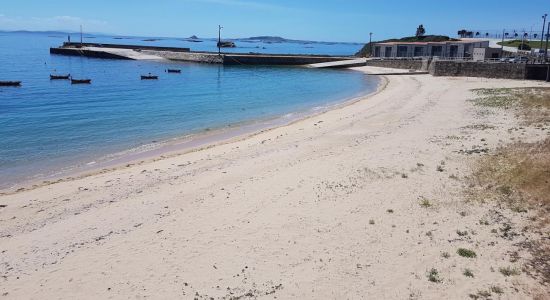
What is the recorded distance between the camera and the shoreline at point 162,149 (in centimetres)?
1769

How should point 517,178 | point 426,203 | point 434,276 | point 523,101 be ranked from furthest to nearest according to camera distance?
point 523,101 → point 517,178 → point 426,203 → point 434,276

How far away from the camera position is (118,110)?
36.0 metres

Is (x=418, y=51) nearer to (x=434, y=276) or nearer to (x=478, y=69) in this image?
(x=478, y=69)

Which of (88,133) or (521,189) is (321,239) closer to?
(521,189)

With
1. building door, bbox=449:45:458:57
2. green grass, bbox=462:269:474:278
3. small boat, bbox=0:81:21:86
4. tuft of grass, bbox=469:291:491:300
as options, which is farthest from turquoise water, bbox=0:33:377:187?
building door, bbox=449:45:458:57

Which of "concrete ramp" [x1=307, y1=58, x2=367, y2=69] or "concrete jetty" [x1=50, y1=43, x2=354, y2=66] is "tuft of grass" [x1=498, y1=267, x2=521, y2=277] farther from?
"concrete jetty" [x1=50, y1=43, x2=354, y2=66]

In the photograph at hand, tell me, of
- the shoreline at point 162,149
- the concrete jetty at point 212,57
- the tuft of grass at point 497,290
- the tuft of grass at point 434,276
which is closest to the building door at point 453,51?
the concrete jetty at point 212,57

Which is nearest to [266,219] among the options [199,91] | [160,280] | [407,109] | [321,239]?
[321,239]

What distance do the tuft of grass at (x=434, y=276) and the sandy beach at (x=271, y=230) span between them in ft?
0.13

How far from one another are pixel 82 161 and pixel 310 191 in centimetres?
1230

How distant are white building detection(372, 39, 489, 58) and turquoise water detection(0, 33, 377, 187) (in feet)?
69.5

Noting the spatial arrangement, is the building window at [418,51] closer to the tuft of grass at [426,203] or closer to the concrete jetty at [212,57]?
the concrete jetty at [212,57]

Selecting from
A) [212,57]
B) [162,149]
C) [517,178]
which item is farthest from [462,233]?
[212,57]

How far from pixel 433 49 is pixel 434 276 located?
7561 centimetres
